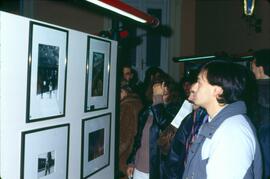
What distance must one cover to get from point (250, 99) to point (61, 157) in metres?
1.20

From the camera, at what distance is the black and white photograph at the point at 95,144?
2662 mm

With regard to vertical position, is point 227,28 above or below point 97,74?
above

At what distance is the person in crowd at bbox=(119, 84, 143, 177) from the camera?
3.59m

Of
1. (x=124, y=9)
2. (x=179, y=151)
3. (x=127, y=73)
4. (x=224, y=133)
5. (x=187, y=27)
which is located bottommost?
(x=179, y=151)

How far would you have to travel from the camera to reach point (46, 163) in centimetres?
211

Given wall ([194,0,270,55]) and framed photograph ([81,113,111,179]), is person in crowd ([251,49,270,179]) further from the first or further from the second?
wall ([194,0,270,55])

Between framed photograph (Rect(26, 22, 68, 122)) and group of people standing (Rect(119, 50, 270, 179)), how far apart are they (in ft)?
2.69

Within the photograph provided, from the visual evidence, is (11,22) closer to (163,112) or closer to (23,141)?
(23,141)

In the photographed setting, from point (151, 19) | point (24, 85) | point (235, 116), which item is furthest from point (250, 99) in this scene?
point (24, 85)

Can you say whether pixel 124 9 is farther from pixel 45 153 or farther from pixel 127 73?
pixel 127 73

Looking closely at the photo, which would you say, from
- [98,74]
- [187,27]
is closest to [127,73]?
[98,74]

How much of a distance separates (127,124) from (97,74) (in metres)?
1.04

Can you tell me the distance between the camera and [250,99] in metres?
2.26

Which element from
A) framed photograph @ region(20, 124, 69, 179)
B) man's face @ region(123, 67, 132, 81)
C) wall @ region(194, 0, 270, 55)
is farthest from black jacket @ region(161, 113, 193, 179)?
wall @ region(194, 0, 270, 55)
